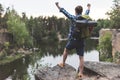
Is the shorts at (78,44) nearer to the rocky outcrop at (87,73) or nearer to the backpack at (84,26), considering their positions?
the backpack at (84,26)

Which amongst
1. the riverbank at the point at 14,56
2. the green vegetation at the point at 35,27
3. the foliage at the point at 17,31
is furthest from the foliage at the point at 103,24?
the foliage at the point at 17,31

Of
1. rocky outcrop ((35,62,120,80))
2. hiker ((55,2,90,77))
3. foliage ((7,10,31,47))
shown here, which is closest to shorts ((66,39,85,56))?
hiker ((55,2,90,77))

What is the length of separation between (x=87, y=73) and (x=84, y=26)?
1607 mm

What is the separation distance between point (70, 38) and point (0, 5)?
80.3 m

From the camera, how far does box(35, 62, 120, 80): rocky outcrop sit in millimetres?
10594

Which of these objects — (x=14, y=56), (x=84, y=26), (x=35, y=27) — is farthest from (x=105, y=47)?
(x=35, y=27)

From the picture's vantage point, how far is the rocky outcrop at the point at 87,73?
10.6 metres

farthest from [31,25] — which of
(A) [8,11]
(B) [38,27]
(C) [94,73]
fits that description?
(C) [94,73]

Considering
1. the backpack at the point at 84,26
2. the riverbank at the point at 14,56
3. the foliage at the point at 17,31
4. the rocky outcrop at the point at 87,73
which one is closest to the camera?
the backpack at the point at 84,26

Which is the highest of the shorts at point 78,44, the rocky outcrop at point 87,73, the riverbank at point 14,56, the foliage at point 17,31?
the shorts at point 78,44

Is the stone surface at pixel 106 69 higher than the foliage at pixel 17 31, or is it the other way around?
the stone surface at pixel 106 69

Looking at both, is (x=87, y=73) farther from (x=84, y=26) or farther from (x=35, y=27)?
(x=35, y=27)

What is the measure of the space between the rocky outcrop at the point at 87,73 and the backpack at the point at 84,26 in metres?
1.17

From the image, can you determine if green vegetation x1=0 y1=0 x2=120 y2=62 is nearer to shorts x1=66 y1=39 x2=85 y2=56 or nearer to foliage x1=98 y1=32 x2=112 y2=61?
foliage x1=98 y1=32 x2=112 y2=61
